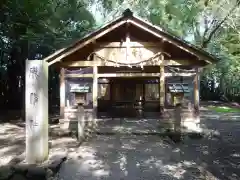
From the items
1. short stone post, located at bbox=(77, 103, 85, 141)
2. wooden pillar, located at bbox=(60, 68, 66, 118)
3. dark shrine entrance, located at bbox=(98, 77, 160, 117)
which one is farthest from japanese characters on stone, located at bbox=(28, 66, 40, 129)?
dark shrine entrance, located at bbox=(98, 77, 160, 117)

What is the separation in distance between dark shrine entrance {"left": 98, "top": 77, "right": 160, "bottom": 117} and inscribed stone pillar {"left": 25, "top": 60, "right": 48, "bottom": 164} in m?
10.1

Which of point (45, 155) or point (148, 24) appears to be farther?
point (148, 24)

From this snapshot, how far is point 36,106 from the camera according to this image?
6914 mm

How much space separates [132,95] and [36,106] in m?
10.7

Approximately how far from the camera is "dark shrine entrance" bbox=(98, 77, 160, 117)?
17.1 m

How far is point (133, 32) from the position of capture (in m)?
12.5

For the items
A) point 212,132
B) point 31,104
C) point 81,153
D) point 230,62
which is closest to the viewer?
point 31,104

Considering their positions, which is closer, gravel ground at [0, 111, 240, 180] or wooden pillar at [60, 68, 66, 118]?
gravel ground at [0, 111, 240, 180]

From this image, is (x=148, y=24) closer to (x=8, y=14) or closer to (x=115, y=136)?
(x=115, y=136)

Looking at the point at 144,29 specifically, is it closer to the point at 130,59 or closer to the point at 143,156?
the point at 130,59

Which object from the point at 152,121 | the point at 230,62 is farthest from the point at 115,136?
the point at 230,62

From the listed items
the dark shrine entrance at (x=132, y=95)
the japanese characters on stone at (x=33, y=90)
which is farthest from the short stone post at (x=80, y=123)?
the dark shrine entrance at (x=132, y=95)

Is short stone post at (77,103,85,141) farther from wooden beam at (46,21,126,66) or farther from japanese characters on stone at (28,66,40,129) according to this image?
japanese characters on stone at (28,66,40,129)

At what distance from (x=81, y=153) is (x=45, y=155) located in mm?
1831
